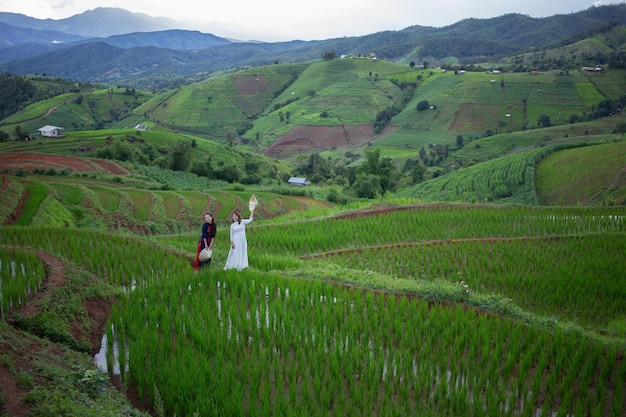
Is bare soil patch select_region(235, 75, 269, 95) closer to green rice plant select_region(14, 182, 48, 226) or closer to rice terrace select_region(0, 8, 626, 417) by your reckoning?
rice terrace select_region(0, 8, 626, 417)

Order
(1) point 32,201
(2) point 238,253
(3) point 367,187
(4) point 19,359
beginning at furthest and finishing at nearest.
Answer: (3) point 367,187
(1) point 32,201
(2) point 238,253
(4) point 19,359

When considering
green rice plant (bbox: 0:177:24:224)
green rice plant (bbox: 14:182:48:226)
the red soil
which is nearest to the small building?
the red soil

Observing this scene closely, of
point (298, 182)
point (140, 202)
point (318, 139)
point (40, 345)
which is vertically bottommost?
point (298, 182)

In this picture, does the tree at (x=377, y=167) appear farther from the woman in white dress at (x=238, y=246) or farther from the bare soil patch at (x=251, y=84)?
the bare soil patch at (x=251, y=84)

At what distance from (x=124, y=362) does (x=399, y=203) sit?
17.5 m

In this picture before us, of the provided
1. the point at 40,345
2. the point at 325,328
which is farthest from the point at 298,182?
the point at 40,345

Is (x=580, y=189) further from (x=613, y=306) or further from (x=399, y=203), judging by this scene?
(x=613, y=306)

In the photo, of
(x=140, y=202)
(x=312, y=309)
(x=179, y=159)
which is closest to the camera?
(x=312, y=309)

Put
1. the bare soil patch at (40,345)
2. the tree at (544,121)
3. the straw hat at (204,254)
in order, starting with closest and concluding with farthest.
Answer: the bare soil patch at (40,345) → the straw hat at (204,254) → the tree at (544,121)

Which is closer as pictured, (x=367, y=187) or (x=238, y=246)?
(x=238, y=246)

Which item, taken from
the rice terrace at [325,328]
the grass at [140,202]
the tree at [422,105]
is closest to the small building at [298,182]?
the grass at [140,202]

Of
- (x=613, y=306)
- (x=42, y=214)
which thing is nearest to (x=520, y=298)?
(x=613, y=306)

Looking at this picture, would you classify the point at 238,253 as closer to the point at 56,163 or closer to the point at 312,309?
the point at 312,309

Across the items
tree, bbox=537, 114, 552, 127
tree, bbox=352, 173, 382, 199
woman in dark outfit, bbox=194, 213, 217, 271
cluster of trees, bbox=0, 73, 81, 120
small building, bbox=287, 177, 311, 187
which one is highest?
cluster of trees, bbox=0, 73, 81, 120
